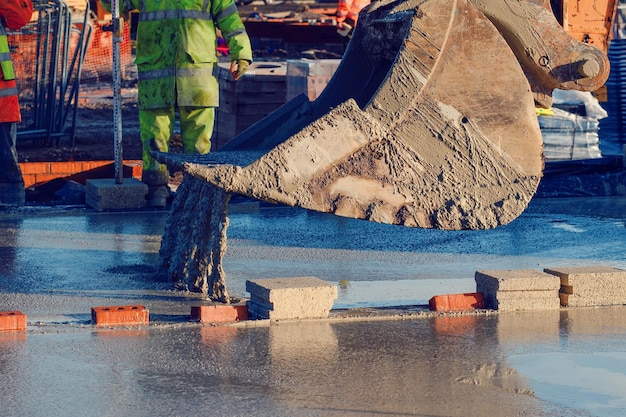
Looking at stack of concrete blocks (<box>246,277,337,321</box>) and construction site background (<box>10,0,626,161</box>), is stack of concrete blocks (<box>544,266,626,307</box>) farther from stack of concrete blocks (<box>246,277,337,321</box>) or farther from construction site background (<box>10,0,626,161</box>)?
construction site background (<box>10,0,626,161</box>)

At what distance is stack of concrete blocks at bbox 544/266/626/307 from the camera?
24.6ft

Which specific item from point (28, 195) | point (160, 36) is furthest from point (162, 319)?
point (28, 195)

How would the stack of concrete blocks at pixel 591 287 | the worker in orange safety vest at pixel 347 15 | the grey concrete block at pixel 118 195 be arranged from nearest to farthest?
the stack of concrete blocks at pixel 591 287
the grey concrete block at pixel 118 195
the worker in orange safety vest at pixel 347 15

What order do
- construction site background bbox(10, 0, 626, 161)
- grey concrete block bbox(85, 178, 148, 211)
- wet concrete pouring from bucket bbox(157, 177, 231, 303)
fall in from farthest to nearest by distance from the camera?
construction site background bbox(10, 0, 626, 161), grey concrete block bbox(85, 178, 148, 211), wet concrete pouring from bucket bbox(157, 177, 231, 303)

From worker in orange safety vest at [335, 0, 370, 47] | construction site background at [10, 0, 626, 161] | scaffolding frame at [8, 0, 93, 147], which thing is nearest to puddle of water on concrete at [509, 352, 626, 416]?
construction site background at [10, 0, 626, 161]

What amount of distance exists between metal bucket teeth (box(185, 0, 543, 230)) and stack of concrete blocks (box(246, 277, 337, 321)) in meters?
0.62

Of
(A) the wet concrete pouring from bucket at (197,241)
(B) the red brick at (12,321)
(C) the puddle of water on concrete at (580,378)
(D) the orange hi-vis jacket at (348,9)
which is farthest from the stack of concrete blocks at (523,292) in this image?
(D) the orange hi-vis jacket at (348,9)

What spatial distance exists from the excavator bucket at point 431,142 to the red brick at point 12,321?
1.19 m

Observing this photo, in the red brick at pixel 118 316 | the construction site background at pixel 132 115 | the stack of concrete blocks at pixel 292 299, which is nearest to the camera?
the red brick at pixel 118 316

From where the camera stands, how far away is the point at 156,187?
36.6 feet

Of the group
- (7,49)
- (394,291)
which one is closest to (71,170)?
(7,49)

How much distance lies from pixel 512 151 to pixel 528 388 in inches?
64.7

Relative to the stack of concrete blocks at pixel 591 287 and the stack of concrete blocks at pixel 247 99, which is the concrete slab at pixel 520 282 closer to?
the stack of concrete blocks at pixel 591 287

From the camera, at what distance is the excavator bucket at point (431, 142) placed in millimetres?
6660
